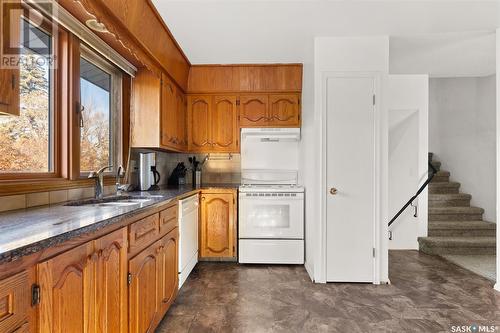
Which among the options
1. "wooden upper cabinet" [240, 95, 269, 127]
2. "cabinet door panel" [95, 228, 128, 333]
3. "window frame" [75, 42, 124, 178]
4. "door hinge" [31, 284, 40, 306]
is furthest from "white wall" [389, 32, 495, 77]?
"door hinge" [31, 284, 40, 306]

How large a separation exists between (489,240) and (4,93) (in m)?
5.01

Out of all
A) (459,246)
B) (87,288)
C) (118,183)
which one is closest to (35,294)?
(87,288)

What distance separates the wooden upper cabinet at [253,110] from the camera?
3479 mm

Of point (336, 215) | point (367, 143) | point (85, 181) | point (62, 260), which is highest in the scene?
point (367, 143)

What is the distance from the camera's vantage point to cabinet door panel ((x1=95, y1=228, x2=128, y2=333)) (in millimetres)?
1154

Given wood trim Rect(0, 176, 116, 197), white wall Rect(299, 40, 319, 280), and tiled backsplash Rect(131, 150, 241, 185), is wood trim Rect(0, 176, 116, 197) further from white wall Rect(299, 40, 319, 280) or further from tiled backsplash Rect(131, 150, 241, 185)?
white wall Rect(299, 40, 319, 280)

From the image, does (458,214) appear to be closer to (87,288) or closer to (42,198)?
(87,288)

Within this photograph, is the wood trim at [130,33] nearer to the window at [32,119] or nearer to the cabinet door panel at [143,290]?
the window at [32,119]

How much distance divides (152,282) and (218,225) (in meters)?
1.50

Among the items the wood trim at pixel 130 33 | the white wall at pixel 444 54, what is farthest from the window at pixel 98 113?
the white wall at pixel 444 54

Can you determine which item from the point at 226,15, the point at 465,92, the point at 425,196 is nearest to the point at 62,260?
the point at 226,15

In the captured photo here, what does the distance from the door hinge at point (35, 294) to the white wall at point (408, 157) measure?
3.91 m

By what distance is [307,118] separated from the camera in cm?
305

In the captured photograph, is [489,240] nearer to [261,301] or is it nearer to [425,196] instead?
[425,196]
